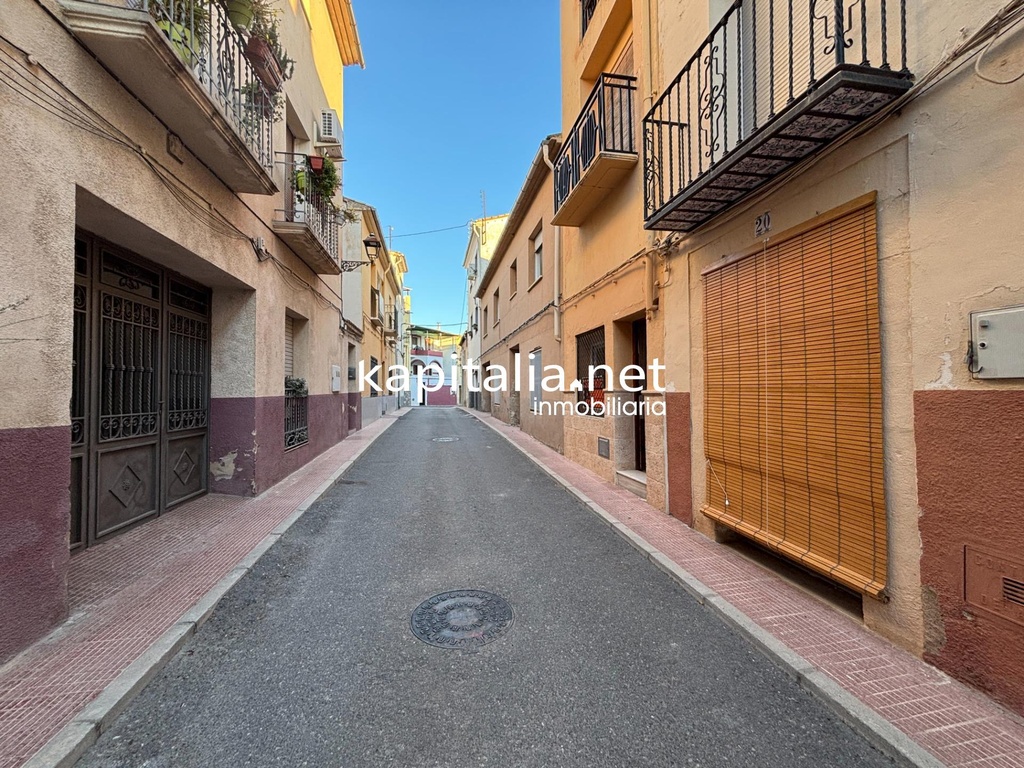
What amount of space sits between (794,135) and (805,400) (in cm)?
182

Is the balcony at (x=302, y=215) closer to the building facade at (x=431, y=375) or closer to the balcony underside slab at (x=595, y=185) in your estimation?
the balcony underside slab at (x=595, y=185)

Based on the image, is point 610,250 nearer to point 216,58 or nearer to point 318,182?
point 318,182

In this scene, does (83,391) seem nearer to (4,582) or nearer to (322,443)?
(4,582)

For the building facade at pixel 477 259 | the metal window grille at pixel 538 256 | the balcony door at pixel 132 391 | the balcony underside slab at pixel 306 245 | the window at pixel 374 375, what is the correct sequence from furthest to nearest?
the building facade at pixel 477 259, the window at pixel 374 375, the metal window grille at pixel 538 256, the balcony underside slab at pixel 306 245, the balcony door at pixel 132 391

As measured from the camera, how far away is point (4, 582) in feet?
8.31

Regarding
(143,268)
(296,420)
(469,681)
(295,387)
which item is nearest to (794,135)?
(469,681)

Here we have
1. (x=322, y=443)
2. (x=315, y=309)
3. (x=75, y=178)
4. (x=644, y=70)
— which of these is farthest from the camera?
(x=322, y=443)

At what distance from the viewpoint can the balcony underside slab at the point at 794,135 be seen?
8.52ft

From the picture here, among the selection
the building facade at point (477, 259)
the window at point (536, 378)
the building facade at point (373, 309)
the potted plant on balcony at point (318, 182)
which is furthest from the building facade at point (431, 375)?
the potted plant on balcony at point (318, 182)

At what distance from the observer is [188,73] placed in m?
3.54

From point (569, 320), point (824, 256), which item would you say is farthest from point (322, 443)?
point (824, 256)

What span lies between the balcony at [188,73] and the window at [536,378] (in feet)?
25.9

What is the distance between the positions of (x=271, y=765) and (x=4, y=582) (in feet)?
6.15

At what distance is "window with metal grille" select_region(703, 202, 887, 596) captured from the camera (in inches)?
→ 117
